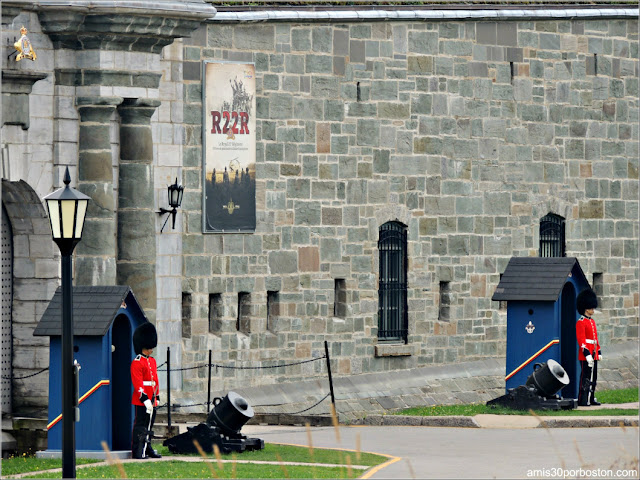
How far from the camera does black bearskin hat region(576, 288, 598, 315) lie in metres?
24.6

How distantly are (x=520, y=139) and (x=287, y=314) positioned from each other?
590 cm

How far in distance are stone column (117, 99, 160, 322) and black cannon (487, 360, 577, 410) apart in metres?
4.72

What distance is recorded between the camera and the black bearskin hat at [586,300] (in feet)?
80.7

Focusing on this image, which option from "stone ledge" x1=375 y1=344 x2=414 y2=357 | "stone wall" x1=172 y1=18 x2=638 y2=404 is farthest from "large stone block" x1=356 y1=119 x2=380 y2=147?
"stone ledge" x1=375 y1=344 x2=414 y2=357

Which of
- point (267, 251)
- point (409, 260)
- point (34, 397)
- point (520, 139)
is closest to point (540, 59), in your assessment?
point (520, 139)

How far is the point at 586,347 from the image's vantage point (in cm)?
2459

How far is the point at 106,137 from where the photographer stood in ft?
74.8

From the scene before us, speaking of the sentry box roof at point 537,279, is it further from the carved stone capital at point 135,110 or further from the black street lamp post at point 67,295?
the black street lamp post at point 67,295

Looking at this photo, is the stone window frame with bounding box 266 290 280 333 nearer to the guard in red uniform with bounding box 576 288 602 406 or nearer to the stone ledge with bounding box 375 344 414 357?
the stone ledge with bounding box 375 344 414 357

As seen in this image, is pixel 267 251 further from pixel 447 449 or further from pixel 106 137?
pixel 447 449

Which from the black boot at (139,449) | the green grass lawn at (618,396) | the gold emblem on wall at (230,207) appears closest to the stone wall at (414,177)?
the gold emblem on wall at (230,207)

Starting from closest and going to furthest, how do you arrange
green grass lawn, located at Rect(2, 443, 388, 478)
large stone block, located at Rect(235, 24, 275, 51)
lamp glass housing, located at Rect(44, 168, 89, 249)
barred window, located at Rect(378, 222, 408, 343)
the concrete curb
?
lamp glass housing, located at Rect(44, 168, 89, 249) < green grass lawn, located at Rect(2, 443, 388, 478) < the concrete curb < large stone block, located at Rect(235, 24, 275, 51) < barred window, located at Rect(378, 222, 408, 343)

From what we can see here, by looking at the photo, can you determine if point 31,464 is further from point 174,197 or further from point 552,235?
point 552,235

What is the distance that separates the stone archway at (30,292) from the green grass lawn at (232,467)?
9.30 feet
